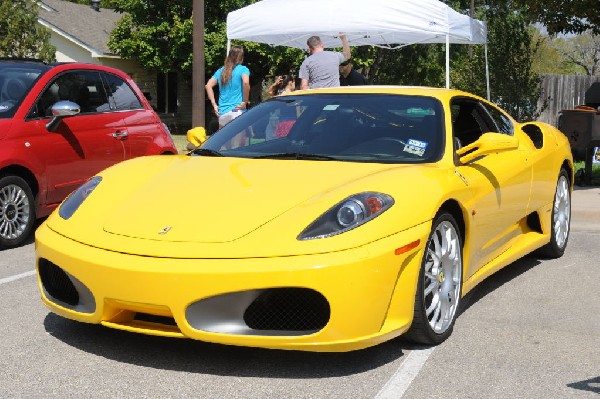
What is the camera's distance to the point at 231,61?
1132cm

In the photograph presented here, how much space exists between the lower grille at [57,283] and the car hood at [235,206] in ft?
0.63

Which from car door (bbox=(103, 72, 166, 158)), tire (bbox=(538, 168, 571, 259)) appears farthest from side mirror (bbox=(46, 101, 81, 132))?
tire (bbox=(538, 168, 571, 259))

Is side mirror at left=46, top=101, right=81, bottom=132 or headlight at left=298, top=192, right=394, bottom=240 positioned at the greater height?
side mirror at left=46, top=101, right=81, bottom=132

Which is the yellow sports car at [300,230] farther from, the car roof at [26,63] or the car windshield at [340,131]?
the car roof at [26,63]

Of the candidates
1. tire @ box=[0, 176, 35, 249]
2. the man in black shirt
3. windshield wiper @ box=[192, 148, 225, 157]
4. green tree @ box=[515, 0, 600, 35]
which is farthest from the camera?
green tree @ box=[515, 0, 600, 35]

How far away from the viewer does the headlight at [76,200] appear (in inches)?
192

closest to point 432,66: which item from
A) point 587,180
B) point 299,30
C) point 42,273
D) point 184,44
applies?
point 184,44

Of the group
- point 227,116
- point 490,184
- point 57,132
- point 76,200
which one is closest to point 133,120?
point 57,132

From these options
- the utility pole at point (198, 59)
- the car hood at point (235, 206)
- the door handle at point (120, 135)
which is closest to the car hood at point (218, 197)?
the car hood at point (235, 206)

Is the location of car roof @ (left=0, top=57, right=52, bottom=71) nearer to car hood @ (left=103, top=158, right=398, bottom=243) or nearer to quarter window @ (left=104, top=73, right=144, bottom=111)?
quarter window @ (left=104, top=73, right=144, bottom=111)

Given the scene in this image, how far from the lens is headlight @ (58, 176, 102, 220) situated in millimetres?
4871

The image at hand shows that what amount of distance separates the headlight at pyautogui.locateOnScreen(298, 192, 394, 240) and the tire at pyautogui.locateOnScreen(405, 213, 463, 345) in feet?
1.13

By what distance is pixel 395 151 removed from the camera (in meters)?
5.29

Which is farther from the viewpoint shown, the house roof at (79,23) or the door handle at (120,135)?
the house roof at (79,23)
